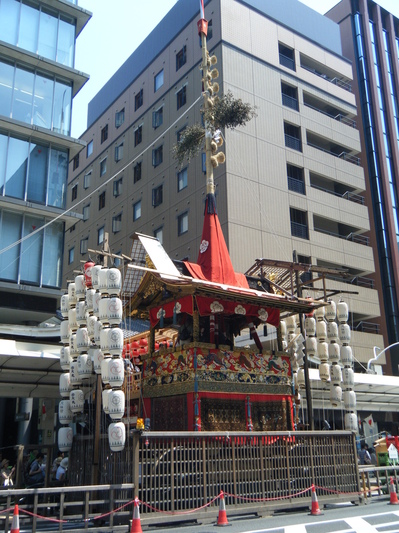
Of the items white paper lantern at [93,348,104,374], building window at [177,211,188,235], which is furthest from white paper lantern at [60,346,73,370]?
building window at [177,211,188,235]

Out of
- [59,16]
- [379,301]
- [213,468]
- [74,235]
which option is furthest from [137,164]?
[213,468]

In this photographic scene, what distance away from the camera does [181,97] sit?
37.6 meters

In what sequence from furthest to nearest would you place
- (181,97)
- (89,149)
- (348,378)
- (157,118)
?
(89,149), (157,118), (181,97), (348,378)

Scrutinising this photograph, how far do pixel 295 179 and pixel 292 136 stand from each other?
10.8 feet

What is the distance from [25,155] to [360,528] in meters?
21.0

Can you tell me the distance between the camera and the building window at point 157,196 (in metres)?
38.3

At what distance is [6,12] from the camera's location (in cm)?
2569

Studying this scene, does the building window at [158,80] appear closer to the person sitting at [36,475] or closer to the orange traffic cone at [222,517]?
the person sitting at [36,475]

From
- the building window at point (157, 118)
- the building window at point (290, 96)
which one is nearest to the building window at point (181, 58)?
the building window at point (157, 118)

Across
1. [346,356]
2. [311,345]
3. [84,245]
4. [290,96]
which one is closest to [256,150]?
[290,96]

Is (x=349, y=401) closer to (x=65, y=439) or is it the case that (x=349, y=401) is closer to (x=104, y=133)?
(x=65, y=439)

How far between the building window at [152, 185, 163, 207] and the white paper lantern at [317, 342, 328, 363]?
2266 centimetres

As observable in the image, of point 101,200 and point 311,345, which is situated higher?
point 101,200

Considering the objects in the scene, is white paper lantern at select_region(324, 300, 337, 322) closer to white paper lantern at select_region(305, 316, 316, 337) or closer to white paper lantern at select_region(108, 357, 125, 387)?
white paper lantern at select_region(305, 316, 316, 337)
